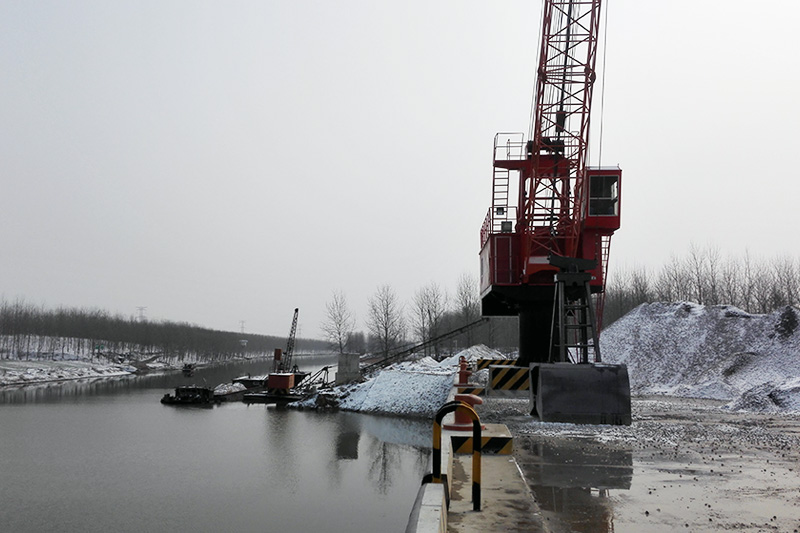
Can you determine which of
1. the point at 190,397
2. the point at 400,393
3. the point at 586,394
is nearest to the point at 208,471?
the point at 586,394

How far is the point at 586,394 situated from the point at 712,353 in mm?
25375

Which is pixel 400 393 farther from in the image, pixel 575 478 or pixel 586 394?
pixel 575 478

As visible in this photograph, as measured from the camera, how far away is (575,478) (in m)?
8.72

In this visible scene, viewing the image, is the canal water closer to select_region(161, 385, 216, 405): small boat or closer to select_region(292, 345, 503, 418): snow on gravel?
select_region(292, 345, 503, 418): snow on gravel

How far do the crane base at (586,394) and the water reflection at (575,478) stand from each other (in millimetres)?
742

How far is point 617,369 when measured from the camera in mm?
12438

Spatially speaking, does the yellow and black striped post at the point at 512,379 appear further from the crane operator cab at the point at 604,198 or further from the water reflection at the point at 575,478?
the water reflection at the point at 575,478

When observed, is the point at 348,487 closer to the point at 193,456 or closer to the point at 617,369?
the point at 193,456

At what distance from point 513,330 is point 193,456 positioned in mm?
75795

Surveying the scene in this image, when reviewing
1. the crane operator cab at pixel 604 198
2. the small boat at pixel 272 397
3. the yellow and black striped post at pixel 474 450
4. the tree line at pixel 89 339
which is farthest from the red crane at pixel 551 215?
the tree line at pixel 89 339

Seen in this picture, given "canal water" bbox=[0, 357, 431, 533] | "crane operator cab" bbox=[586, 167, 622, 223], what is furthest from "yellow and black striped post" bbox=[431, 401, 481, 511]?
"crane operator cab" bbox=[586, 167, 622, 223]

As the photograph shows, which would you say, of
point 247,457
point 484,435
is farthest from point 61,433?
point 484,435

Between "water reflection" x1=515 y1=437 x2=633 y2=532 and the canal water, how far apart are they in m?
5.37

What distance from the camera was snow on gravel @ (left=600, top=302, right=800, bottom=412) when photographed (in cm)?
2491
